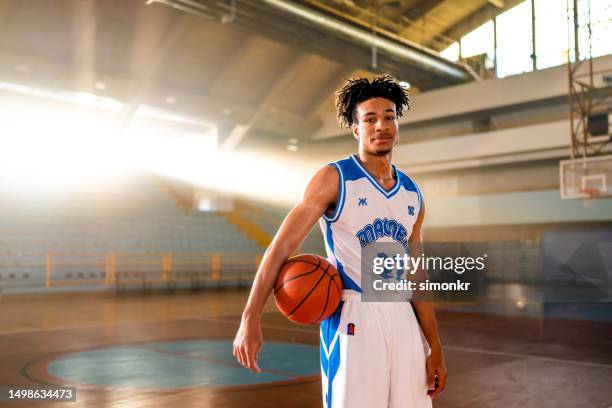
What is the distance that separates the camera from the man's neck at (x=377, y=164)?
79.4 inches

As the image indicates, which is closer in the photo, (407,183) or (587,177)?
(407,183)

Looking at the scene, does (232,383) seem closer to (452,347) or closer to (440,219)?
(452,347)

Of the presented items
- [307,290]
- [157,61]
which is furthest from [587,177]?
[307,290]

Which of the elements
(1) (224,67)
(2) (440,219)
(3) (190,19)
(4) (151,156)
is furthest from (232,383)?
(4) (151,156)

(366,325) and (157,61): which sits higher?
(157,61)

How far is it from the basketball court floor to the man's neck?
2.39m

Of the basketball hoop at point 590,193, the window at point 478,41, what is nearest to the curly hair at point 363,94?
the basketball hoop at point 590,193

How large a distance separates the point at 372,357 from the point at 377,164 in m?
0.66

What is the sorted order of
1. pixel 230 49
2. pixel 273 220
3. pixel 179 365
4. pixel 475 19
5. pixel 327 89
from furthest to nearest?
pixel 273 220 < pixel 327 89 < pixel 475 19 < pixel 230 49 < pixel 179 365

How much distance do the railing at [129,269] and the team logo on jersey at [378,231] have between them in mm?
12432

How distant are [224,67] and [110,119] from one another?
3.73m

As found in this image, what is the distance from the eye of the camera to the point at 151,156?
20.4 metres

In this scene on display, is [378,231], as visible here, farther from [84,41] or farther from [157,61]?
[157,61]

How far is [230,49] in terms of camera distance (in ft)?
54.2
